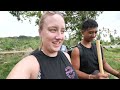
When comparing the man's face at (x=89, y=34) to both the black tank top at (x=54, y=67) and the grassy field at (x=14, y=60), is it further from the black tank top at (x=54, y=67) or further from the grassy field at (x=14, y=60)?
the grassy field at (x=14, y=60)

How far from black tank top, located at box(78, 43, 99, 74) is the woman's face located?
43.2 inches

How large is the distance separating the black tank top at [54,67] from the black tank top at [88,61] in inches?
39.3

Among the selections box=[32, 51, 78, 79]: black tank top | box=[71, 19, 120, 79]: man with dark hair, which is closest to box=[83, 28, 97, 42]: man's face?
box=[71, 19, 120, 79]: man with dark hair

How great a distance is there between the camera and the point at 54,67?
1259 millimetres

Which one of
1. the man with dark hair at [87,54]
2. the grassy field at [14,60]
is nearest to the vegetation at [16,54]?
the grassy field at [14,60]

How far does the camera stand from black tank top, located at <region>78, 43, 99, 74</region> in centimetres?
234

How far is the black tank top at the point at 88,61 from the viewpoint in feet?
7.68

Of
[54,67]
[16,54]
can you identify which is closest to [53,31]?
[54,67]

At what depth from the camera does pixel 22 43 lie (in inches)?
204

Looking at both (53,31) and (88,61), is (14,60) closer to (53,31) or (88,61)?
(88,61)

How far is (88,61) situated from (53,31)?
1.15 m
